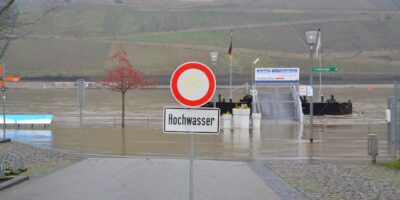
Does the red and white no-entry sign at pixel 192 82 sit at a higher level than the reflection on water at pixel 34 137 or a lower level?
higher

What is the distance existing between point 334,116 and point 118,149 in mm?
24960

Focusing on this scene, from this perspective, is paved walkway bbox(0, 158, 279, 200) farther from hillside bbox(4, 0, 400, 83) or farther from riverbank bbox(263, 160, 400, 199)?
hillside bbox(4, 0, 400, 83)

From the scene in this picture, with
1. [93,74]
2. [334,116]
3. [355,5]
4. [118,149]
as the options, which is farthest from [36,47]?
[118,149]

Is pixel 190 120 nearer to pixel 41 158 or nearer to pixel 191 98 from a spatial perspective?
pixel 191 98

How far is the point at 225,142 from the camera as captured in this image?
2442cm

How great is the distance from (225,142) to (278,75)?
1909 centimetres

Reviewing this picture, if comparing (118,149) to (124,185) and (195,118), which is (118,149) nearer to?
(124,185)

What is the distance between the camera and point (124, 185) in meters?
13.2

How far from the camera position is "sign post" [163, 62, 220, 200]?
345 inches

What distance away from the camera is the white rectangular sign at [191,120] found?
28.6 feet

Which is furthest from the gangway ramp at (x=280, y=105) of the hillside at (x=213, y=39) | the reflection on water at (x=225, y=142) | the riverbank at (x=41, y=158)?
the hillside at (x=213, y=39)

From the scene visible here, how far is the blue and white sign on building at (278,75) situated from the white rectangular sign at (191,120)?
1344 inches

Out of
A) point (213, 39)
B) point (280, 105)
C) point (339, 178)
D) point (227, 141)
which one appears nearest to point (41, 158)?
point (227, 141)

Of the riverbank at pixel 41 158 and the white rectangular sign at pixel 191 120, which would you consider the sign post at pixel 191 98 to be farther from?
the riverbank at pixel 41 158
